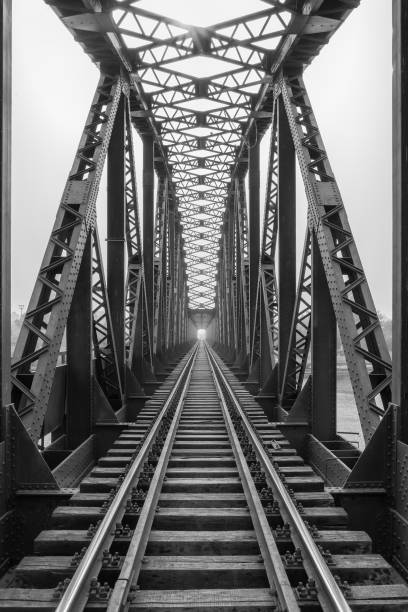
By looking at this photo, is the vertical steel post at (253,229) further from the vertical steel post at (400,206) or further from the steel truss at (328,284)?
the vertical steel post at (400,206)

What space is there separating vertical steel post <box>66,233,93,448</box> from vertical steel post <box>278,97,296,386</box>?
433cm

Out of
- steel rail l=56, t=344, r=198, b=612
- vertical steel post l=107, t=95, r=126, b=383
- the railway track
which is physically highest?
vertical steel post l=107, t=95, r=126, b=383

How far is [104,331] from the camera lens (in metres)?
8.96

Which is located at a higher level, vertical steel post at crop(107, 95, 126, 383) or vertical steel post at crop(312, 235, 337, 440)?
vertical steel post at crop(107, 95, 126, 383)

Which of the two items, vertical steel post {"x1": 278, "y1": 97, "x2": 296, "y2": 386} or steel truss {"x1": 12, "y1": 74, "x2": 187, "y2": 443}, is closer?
steel truss {"x1": 12, "y1": 74, "x2": 187, "y2": 443}

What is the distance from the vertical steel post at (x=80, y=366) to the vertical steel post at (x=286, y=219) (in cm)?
433

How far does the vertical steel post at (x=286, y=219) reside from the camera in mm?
10094

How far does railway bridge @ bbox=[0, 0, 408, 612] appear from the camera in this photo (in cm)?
347

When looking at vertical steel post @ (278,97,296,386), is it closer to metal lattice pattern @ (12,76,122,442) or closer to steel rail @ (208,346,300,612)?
metal lattice pattern @ (12,76,122,442)

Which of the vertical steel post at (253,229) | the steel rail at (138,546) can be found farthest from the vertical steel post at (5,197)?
the vertical steel post at (253,229)

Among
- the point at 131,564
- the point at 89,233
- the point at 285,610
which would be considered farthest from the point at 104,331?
the point at 285,610

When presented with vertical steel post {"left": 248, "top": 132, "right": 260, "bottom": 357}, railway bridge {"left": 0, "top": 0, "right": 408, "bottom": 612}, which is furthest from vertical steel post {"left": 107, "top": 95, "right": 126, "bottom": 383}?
vertical steel post {"left": 248, "top": 132, "right": 260, "bottom": 357}

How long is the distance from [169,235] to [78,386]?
690 inches

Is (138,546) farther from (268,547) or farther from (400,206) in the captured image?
(400,206)
